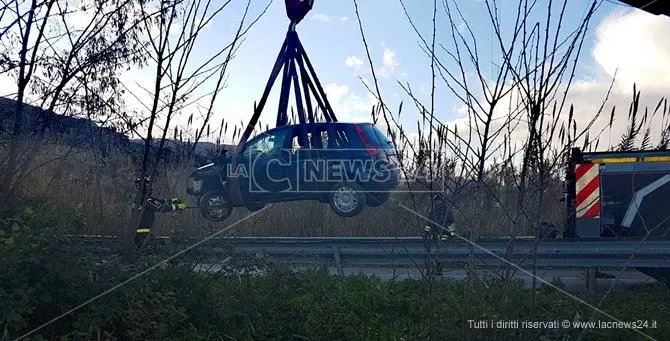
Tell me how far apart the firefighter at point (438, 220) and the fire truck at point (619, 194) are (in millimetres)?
3283

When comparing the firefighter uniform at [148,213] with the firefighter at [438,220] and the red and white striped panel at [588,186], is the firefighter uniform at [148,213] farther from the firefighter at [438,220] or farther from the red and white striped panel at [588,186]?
the red and white striped panel at [588,186]

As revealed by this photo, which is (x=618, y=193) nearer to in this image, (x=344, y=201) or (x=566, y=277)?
(x=566, y=277)

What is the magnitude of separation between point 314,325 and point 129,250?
146cm

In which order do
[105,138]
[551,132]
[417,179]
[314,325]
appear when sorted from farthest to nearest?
[105,138], [314,325], [417,179], [551,132]

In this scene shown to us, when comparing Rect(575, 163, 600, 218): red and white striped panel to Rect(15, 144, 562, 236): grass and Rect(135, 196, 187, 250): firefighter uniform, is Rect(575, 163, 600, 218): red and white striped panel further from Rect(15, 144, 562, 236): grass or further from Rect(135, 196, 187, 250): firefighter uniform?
Rect(135, 196, 187, 250): firefighter uniform

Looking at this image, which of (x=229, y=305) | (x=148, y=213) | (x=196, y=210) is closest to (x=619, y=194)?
(x=229, y=305)

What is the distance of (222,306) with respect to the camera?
3.86m

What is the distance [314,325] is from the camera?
3969mm

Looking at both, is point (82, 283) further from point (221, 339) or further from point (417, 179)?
point (417, 179)

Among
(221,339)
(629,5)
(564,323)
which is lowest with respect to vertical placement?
(221,339)

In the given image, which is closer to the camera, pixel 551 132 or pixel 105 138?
pixel 551 132

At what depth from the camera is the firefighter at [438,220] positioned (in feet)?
10.2

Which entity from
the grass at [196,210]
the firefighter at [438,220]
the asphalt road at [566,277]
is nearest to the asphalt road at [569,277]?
the asphalt road at [566,277]

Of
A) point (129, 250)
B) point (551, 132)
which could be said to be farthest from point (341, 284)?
point (551, 132)
